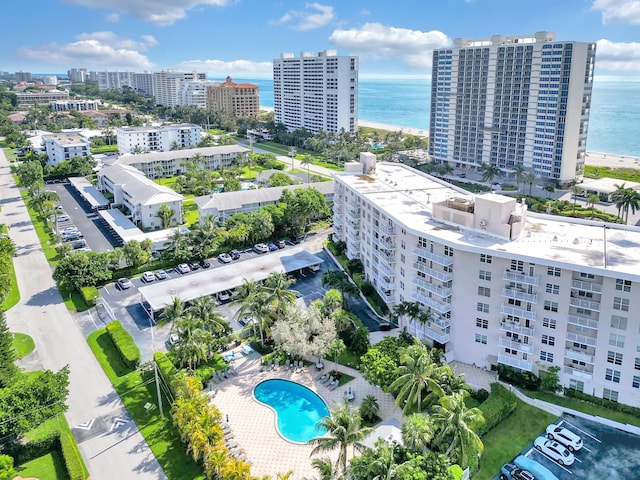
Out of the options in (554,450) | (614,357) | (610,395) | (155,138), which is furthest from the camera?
(155,138)

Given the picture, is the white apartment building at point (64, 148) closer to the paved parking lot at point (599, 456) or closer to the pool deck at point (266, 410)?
the pool deck at point (266, 410)

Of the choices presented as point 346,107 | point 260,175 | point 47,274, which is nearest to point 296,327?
point 47,274

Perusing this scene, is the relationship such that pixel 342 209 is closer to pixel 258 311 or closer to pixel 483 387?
pixel 258 311

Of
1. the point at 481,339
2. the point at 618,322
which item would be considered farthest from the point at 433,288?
the point at 618,322

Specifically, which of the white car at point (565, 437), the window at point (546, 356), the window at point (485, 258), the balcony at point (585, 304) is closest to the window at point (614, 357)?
the balcony at point (585, 304)

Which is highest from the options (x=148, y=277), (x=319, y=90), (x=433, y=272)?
(x=319, y=90)

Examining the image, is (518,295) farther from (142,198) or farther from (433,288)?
(142,198)
